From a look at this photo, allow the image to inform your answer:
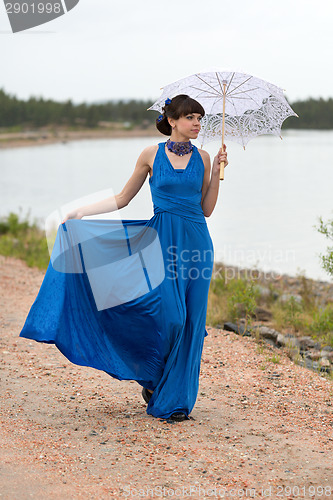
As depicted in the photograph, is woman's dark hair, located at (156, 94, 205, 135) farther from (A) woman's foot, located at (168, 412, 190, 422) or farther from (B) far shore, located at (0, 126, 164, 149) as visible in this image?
(B) far shore, located at (0, 126, 164, 149)

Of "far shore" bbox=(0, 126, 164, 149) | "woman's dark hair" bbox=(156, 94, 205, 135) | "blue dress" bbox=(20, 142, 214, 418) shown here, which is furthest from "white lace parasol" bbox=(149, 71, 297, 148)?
"far shore" bbox=(0, 126, 164, 149)

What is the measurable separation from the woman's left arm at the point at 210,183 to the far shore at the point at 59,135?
181ft

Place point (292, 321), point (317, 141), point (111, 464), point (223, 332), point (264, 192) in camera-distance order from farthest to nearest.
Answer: point (317, 141), point (264, 192), point (292, 321), point (223, 332), point (111, 464)

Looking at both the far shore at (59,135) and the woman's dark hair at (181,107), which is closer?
the woman's dark hair at (181,107)

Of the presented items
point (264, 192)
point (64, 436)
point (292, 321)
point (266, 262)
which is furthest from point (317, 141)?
point (64, 436)

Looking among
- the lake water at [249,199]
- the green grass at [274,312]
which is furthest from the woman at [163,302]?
the green grass at [274,312]

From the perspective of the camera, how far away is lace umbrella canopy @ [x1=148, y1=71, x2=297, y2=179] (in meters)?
4.84

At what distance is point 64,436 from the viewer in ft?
14.1

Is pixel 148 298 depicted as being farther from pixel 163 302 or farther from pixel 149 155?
pixel 149 155

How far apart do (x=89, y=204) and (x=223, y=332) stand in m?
2.96

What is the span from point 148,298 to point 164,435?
87cm

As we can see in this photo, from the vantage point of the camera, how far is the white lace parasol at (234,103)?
190 inches

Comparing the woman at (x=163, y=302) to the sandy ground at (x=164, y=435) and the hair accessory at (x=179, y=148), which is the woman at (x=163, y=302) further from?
the sandy ground at (x=164, y=435)

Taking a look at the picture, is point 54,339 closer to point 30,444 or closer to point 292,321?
point 30,444
